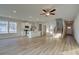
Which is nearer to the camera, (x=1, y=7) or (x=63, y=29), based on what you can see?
(x=1, y=7)

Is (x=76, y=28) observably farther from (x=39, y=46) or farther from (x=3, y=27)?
(x=3, y=27)

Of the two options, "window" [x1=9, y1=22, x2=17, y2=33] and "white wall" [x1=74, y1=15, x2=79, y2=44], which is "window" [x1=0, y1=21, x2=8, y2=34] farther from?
"white wall" [x1=74, y1=15, x2=79, y2=44]

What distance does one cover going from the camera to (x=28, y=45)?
3709 millimetres

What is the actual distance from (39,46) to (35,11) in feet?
3.20

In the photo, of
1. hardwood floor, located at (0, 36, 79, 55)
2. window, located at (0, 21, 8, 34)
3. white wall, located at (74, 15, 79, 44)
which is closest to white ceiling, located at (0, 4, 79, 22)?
white wall, located at (74, 15, 79, 44)

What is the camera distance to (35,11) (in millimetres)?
3646

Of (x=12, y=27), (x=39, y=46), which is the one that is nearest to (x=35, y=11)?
(x=12, y=27)

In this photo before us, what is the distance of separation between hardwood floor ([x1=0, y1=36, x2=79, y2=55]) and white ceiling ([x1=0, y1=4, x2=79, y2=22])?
61 cm

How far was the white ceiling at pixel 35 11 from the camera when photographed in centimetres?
347

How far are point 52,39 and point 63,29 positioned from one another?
1.39 feet

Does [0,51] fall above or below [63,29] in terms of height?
below
